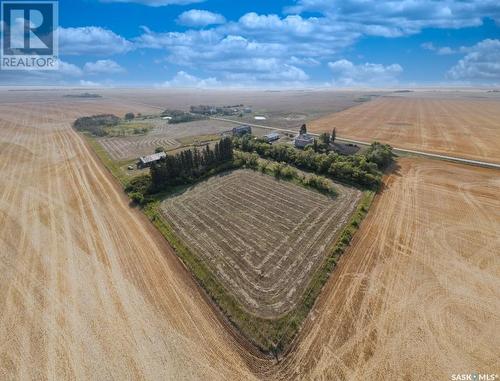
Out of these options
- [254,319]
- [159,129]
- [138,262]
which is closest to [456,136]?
[254,319]

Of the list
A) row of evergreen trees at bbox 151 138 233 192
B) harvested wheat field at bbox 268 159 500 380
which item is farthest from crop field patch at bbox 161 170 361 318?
harvested wheat field at bbox 268 159 500 380

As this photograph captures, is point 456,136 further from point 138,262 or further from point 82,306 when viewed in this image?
point 82,306

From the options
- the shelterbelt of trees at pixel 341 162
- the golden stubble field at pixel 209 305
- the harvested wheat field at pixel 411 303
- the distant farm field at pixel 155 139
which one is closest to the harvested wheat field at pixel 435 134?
the shelterbelt of trees at pixel 341 162

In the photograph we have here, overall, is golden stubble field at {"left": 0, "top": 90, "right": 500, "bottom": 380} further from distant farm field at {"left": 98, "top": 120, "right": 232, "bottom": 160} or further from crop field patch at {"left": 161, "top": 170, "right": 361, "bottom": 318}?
distant farm field at {"left": 98, "top": 120, "right": 232, "bottom": 160}

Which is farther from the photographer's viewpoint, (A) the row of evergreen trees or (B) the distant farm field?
(B) the distant farm field

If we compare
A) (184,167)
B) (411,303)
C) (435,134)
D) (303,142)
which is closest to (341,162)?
(303,142)

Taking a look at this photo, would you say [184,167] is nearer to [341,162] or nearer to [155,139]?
[341,162]
